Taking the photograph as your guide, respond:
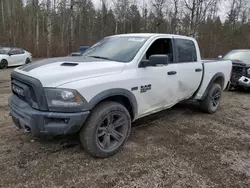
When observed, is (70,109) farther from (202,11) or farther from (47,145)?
(202,11)

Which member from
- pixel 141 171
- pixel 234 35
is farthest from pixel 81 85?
pixel 234 35

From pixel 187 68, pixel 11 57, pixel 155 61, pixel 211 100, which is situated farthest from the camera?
pixel 11 57

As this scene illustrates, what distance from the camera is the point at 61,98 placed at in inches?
102

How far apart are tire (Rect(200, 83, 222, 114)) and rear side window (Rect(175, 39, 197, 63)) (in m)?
1.09

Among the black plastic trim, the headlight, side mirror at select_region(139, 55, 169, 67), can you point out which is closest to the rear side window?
side mirror at select_region(139, 55, 169, 67)

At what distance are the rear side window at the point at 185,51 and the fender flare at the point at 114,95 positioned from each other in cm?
154

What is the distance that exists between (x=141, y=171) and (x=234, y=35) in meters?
37.0

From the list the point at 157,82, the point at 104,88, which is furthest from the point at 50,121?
the point at 157,82

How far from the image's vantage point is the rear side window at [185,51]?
4312mm

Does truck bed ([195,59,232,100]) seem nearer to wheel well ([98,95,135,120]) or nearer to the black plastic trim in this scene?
wheel well ([98,95,135,120])

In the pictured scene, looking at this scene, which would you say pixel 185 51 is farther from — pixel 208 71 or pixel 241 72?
pixel 241 72

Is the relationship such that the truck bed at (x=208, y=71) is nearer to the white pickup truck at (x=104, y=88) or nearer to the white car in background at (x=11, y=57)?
the white pickup truck at (x=104, y=88)

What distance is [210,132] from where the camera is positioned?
4.32 metres

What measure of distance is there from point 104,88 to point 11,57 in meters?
12.8
